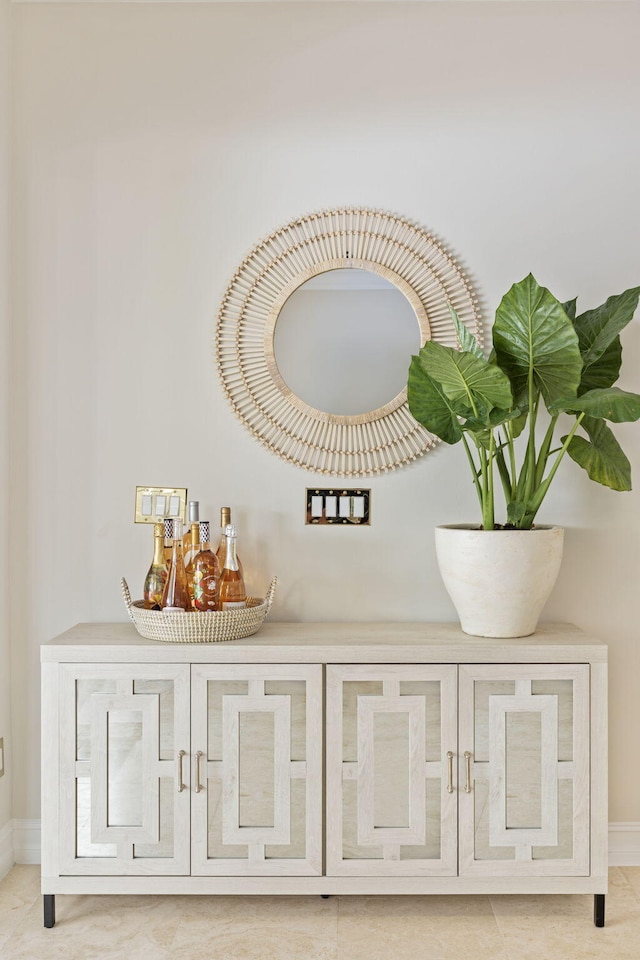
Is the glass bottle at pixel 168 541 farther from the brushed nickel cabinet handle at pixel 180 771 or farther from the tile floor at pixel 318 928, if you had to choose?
the tile floor at pixel 318 928

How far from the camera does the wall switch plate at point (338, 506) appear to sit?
237 cm

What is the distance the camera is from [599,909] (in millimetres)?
2012

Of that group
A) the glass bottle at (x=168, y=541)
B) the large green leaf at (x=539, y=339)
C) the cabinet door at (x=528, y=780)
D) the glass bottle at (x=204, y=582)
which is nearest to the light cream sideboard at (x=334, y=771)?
the cabinet door at (x=528, y=780)

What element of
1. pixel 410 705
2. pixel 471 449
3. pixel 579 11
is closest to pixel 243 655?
pixel 410 705

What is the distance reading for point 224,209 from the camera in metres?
2.37

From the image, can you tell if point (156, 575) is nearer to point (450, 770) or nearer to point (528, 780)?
point (450, 770)

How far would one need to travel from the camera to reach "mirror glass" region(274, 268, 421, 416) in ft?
7.70

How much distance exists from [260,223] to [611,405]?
1.15 metres

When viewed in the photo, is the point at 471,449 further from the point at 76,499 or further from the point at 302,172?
the point at 76,499

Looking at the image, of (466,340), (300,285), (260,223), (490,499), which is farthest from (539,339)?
(260,223)

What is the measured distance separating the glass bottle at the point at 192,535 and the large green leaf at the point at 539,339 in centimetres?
91

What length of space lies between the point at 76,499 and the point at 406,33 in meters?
1.69

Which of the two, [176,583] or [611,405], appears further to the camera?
[176,583]

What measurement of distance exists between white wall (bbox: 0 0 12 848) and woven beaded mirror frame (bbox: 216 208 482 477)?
0.63 metres
